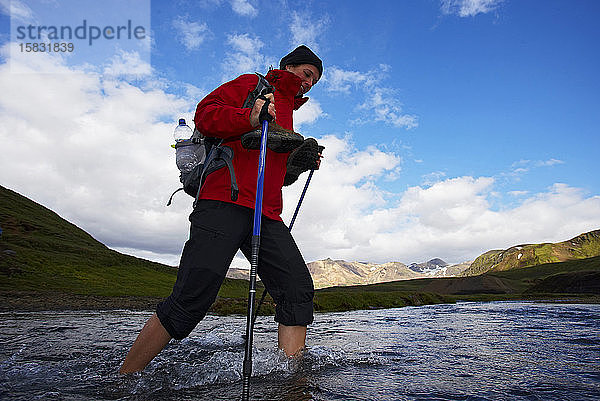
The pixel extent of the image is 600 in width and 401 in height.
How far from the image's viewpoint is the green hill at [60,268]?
28719 mm

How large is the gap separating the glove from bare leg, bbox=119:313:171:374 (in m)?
2.70

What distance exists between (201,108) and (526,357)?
563cm

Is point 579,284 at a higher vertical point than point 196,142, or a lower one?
lower

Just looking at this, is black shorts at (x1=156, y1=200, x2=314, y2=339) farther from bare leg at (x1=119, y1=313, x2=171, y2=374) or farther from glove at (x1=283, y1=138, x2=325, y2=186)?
glove at (x1=283, y1=138, x2=325, y2=186)

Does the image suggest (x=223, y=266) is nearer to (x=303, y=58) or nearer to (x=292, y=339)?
(x=292, y=339)

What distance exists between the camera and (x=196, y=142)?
4.93 meters

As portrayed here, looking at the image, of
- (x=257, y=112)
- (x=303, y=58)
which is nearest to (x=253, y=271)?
(x=257, y=112)

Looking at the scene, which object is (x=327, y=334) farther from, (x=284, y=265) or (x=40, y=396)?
(x=40, y=396)

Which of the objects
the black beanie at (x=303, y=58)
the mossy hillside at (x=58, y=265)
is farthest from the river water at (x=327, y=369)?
the mossy hillside at (x=58, y=265)

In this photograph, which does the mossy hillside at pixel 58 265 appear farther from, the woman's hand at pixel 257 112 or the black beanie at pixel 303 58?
the woman's hand at pixel 257 112

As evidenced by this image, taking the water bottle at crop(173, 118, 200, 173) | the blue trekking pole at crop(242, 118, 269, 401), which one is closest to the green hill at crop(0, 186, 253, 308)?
the water bottle at crop(173, 118, 200, 173)

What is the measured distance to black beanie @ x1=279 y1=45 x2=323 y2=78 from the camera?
5.43m

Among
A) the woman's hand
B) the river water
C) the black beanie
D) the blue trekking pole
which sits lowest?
the river water

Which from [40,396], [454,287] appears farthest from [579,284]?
[40,396]
